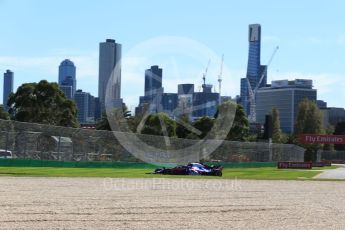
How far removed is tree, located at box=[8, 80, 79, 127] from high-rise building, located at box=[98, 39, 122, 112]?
156 feet

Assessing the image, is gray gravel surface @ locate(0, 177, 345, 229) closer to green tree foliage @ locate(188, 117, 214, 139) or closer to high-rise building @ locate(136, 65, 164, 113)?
high-rise building @ locate(136, 65, 164, 113)

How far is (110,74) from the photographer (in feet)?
132

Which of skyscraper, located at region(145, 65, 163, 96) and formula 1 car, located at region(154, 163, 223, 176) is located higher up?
skyscraper, located at region(145, 65, 163, 96)

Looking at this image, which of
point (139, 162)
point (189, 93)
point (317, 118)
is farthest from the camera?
point (317, 118)

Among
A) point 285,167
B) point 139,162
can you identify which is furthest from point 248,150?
point 139,162

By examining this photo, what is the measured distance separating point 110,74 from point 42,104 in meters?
60.0

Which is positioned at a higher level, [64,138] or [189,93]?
[189,93]

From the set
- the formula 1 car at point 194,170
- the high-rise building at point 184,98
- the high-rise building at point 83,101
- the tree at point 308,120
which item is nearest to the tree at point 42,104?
the high-rise building at point 184,98

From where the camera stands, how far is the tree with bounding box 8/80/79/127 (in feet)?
319

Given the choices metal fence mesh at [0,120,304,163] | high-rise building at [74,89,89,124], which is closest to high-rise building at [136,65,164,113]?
metal fence mesh at [0,120,304,163]

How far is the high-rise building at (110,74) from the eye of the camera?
37750mm

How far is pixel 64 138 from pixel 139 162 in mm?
11818

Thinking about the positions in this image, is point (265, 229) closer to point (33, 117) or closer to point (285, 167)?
point (285, 167)

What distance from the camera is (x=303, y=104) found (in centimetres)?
17000
